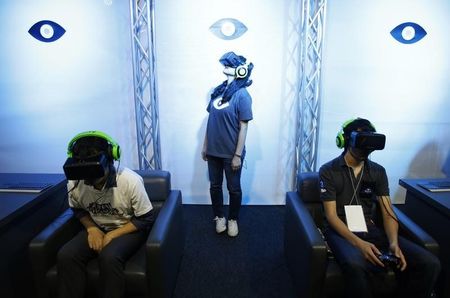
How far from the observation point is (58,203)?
2.25 metres

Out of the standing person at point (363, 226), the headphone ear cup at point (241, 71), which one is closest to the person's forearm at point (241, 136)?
the headphone ear cup at point (241, 71)

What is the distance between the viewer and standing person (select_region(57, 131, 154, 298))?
167 cm

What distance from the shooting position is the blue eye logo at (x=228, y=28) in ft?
10.1

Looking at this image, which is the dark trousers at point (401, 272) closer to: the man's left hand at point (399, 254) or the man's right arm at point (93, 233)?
the man's left hand at point (399, 254)

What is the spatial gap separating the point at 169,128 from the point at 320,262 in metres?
2.16

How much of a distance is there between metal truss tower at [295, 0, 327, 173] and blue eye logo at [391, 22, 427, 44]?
775mm

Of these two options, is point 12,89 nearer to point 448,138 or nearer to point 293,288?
point 293,288

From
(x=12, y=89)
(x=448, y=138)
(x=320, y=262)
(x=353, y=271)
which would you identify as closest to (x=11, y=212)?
(x=320, y=262)

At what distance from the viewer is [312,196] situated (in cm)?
227

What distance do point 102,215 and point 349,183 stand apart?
5.05ft

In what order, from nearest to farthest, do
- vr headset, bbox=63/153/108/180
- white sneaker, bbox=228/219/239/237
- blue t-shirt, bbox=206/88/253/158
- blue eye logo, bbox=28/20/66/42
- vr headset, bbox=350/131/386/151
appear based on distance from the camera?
vr headset, bbox=63/153/108/180 → vr headset, bbox=350/131/386/151 → blue t-shirt, bbox=206/88/253/158 → white sneaker, bbox=228/219/239/237 → blue eye logo, bbox=28/20/66/42

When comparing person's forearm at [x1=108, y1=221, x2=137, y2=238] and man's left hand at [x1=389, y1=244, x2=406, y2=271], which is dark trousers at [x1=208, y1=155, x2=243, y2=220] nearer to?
person's forearm at [x1=108, y1=221, x2=137, y2=238]

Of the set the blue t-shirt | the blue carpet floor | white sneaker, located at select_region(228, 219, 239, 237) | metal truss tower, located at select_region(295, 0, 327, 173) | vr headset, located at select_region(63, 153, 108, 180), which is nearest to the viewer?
vr headset, located at select_region(63, 153, 108, 180)

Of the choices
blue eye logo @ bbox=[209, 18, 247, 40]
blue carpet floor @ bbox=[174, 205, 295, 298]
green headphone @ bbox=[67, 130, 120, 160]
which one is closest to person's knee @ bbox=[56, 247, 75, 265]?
green headphone @ bbox=[67, 130, 120, 160]
